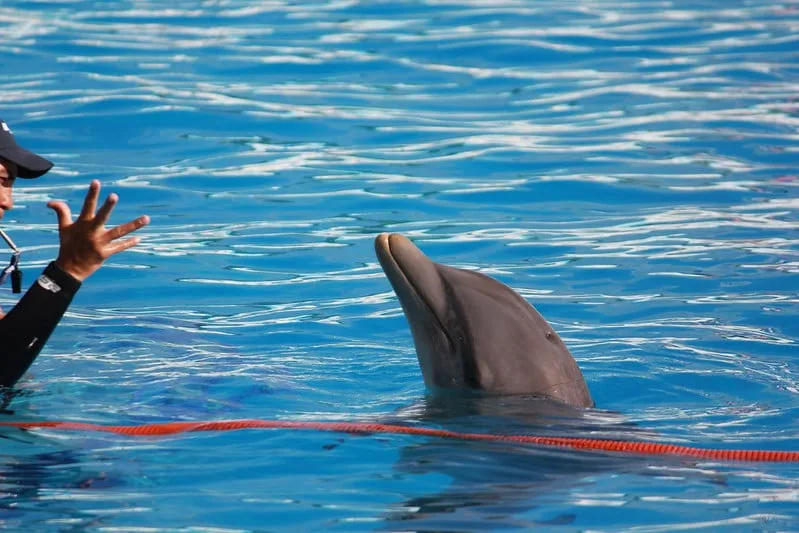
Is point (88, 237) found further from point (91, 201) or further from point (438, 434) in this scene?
point (438, 434)

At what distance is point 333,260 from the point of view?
8320 mm

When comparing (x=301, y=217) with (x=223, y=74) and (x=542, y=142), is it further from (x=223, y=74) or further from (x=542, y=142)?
(x=223, y=74)

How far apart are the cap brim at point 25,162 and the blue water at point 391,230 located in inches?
37.2

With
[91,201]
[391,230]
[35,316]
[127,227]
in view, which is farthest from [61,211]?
[391,230]

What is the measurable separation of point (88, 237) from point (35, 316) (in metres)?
0.40

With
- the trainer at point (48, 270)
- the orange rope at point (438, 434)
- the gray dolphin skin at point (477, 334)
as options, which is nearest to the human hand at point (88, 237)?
the trainer at point (48, 270)

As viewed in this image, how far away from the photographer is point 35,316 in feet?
16.0

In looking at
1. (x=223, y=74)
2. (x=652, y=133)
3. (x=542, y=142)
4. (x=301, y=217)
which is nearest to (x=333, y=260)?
(x=301, y=217)

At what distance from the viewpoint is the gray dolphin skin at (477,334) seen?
15.6 feet

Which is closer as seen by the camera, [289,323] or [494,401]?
[494,401]

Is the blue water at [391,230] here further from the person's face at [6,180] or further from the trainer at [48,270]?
the person's face at [6,180]

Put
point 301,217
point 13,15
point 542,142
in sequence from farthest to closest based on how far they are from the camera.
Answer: point 13,15
point 542,142
point 301,217

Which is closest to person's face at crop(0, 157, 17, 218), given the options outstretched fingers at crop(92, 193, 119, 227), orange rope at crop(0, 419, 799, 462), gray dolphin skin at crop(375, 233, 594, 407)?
outstretched fingers at crop(92, 193, 119, 227)

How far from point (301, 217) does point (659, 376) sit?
374cm
